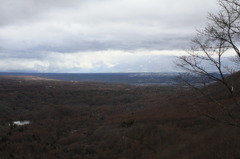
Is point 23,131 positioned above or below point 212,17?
below

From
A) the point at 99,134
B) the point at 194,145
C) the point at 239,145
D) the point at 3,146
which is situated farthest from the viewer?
the point at 99,134

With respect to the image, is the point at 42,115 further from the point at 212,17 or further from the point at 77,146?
the point at 212,17

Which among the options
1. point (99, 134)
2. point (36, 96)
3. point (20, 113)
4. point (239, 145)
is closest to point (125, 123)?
point (99, 134)

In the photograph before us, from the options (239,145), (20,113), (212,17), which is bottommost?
(20,113)

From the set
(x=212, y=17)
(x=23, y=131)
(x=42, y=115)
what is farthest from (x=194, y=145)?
(x=42, y=115)

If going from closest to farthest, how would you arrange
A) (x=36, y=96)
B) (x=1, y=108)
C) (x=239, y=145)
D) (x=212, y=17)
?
(x=212, y=17), (x=239, y=145), (x=1, y=108), (x=36, y=96)

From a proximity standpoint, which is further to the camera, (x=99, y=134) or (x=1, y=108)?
(x=1, y=108)

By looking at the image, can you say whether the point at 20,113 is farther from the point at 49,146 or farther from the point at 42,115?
the point at 49,146

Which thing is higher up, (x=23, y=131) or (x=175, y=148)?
(x=175, y=148)

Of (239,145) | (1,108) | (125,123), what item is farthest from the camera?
(1,108)
